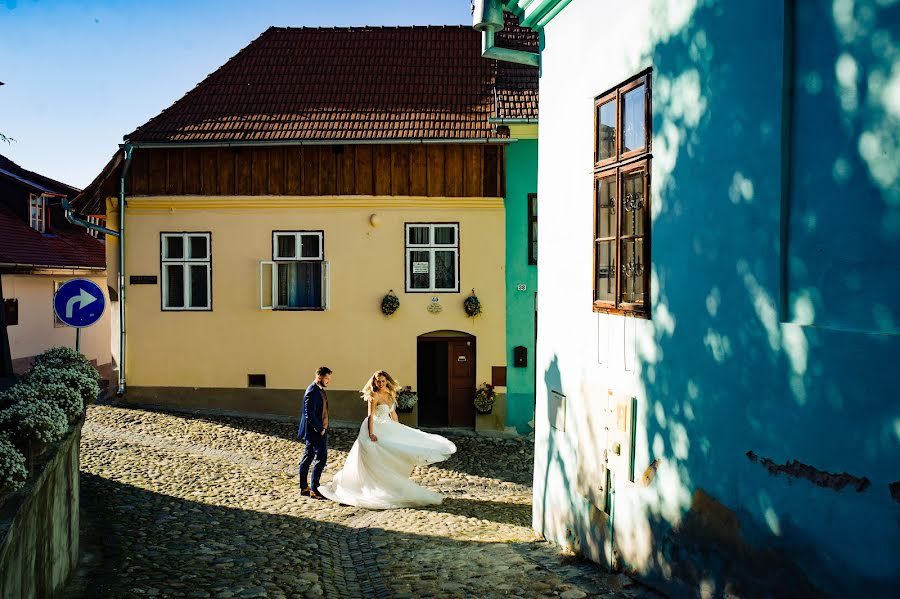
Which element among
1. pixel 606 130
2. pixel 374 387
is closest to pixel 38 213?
pixel 374 387

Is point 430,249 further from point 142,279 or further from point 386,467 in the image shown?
point 386,467

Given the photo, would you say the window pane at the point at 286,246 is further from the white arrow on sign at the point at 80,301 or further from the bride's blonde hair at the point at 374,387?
the white arrow on sign at the point at 80,301

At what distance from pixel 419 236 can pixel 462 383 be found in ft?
10.4

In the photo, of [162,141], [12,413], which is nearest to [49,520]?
[12,413]

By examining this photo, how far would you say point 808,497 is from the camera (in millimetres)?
4316

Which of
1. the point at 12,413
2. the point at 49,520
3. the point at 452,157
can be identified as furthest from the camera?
the point at 452,157

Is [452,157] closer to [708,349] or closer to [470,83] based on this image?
[470,83]

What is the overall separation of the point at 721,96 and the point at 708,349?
1552 millimetres

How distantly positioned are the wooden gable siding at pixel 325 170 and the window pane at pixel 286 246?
95cm

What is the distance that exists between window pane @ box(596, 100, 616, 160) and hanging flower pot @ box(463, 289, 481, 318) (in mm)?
10000

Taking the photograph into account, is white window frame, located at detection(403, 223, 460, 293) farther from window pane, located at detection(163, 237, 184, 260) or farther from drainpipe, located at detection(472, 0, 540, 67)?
drainpipe, located at detection(472, 0, 540, 67)

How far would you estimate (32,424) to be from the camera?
21.0 ft

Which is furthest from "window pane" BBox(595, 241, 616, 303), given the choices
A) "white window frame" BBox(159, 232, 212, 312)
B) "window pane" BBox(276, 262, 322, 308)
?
"white window frame" BBox(159, 232, 212, 312)

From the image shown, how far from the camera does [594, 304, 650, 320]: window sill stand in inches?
247
